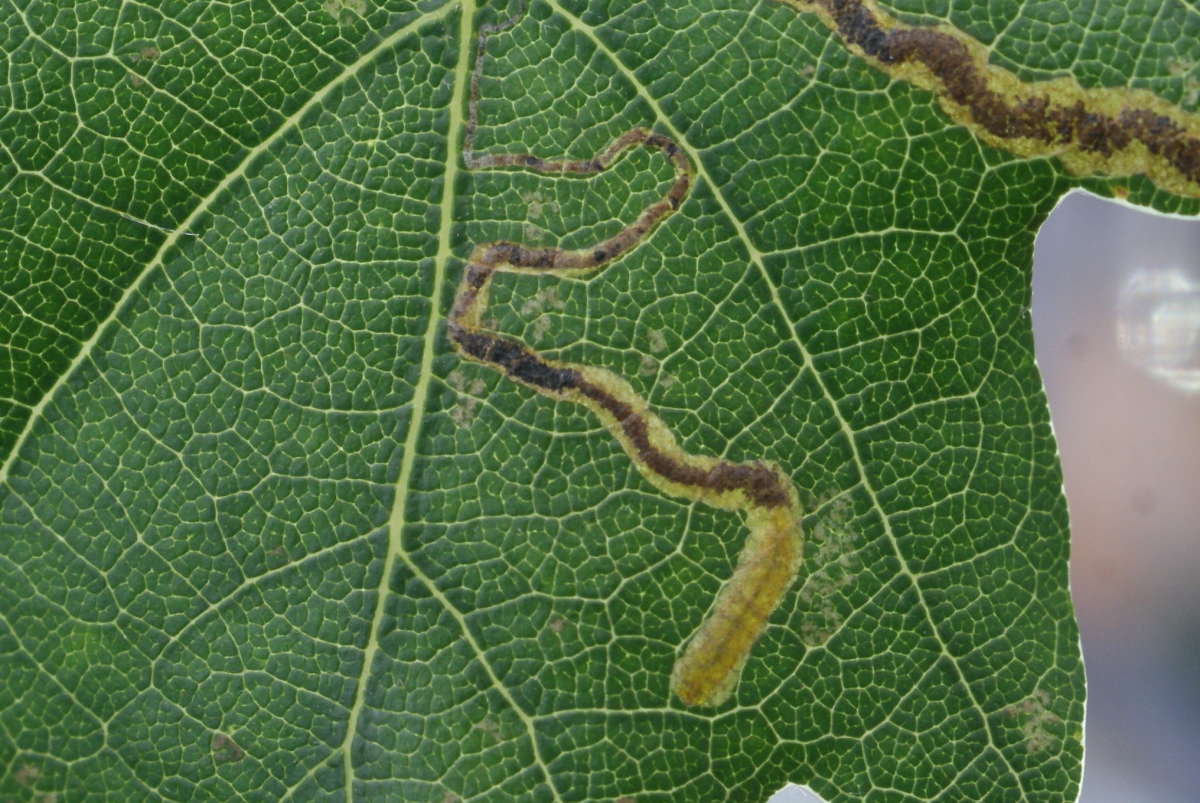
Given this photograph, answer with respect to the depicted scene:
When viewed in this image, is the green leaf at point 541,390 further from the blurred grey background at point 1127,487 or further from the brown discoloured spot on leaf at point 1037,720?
the blurred grey background at point 1127,487

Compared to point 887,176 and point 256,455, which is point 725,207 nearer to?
point 887,176

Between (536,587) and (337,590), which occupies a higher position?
(536,587)

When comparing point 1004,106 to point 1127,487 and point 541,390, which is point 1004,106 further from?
point 1127,487

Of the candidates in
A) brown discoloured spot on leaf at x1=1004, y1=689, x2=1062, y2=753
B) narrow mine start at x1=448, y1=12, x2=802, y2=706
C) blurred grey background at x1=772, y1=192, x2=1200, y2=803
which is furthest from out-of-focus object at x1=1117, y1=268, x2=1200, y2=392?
narrow mine start at x1=448, y1=12, x2=802, y2=706

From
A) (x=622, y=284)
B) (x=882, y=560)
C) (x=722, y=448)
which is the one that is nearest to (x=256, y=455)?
(x=622, y=284)

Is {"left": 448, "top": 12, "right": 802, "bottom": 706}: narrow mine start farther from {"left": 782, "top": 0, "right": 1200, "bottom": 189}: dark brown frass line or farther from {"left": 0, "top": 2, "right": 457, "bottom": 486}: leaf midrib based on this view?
{"left": 782, "top": 0, "right": 1200, "bottom": 189}: dark brown frass line
